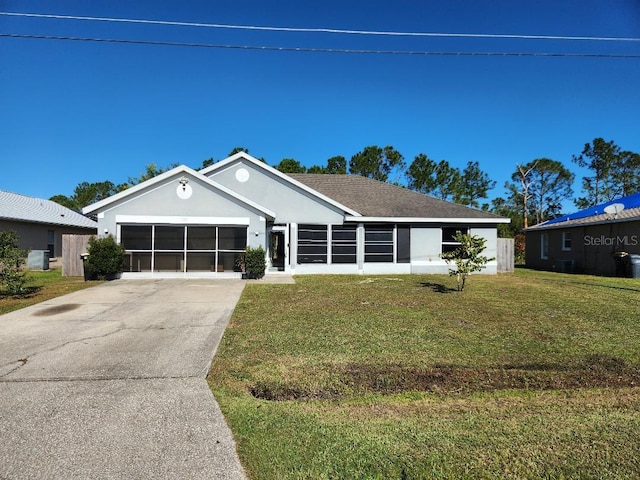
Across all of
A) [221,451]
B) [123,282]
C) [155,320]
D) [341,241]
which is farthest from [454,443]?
[341,241]

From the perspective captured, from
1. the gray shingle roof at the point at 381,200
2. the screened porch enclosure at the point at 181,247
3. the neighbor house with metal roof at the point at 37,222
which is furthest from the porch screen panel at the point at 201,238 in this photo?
the neighbor house with metal roof at the point at 37,222

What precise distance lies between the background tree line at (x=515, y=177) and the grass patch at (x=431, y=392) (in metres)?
34.4

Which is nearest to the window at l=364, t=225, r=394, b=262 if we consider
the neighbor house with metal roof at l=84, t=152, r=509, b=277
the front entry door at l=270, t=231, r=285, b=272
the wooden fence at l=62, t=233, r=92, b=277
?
A: the neighbor house with metal roof at l=84, t=152, r=509, b=277

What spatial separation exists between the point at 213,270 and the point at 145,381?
1144 cm

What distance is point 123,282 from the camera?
13539 millimetres

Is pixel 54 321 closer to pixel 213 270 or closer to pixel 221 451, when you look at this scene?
pixel 221 451

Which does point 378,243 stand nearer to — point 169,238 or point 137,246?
point 169,238

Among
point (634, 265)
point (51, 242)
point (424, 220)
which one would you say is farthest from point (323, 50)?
point (51, 242)

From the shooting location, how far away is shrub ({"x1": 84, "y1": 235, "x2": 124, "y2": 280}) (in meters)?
13.7

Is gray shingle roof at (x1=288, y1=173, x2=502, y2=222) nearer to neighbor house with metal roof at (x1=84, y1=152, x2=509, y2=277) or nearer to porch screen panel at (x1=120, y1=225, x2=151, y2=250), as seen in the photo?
neighbor house with metal roof at (x1=84, y1=152, x2=509, y2=277)

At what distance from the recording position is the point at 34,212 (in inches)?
854

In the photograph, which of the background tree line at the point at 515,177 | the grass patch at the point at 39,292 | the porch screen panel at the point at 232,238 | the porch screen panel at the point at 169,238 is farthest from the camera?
the background tree line at the point at 515,177

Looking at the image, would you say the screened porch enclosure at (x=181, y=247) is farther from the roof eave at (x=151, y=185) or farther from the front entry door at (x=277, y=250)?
the front entry door at (x=277, y=250)

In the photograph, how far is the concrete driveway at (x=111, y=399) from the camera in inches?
104
